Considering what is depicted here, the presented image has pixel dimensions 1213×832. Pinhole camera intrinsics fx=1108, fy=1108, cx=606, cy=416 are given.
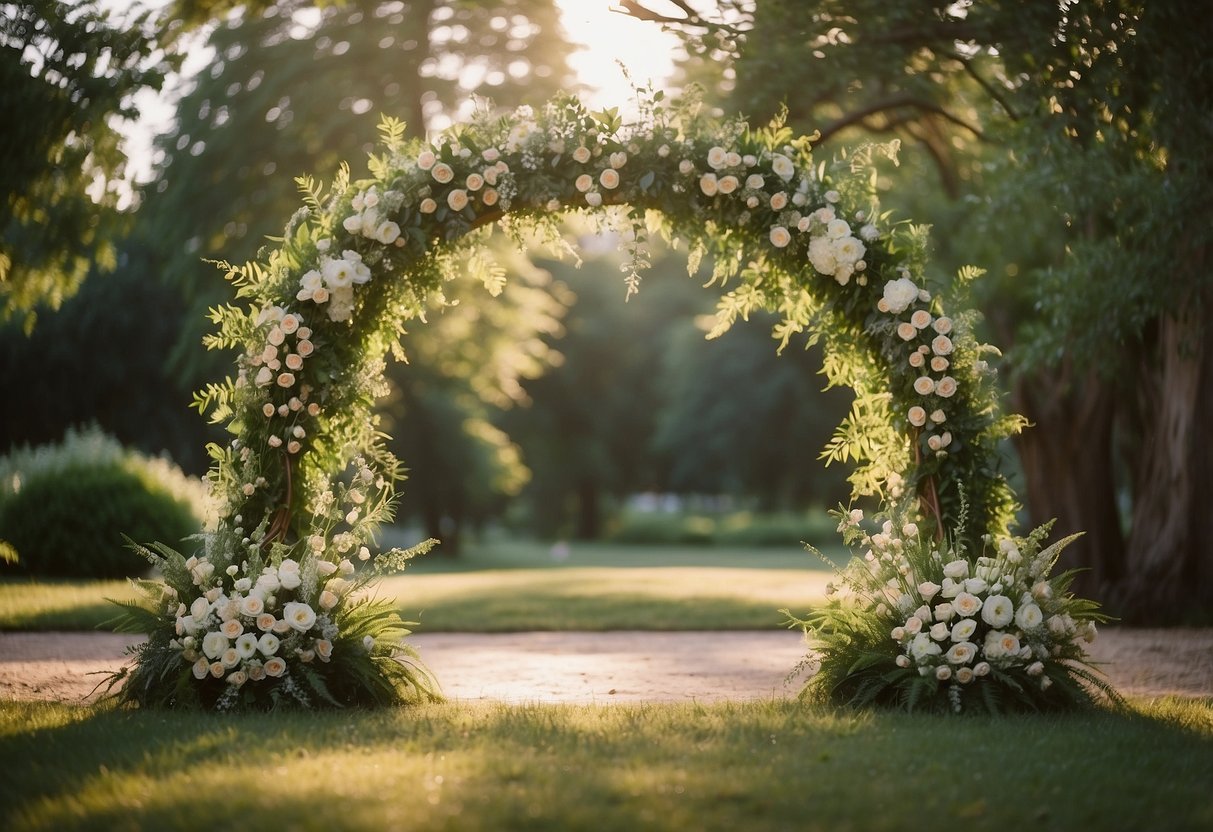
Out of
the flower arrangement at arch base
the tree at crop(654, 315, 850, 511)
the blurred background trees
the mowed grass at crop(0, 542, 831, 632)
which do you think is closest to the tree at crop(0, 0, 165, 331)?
the blurred background trees

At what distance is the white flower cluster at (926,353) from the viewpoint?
6738mm

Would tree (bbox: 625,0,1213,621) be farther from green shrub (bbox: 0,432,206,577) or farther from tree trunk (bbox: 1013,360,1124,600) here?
green shrub (bbox: 0,432,206,577)

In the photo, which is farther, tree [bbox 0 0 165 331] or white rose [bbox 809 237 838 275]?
tree [bbox 0 0 165 331]

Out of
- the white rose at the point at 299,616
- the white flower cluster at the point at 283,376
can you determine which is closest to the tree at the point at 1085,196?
the white flower cluster at the point at 283,376

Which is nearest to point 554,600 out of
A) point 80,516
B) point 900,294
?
point 80,516

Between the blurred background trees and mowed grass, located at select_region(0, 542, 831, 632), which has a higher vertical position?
the blurred background trees

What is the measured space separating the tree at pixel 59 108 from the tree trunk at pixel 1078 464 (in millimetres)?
10276

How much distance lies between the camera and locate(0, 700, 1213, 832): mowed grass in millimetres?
4172

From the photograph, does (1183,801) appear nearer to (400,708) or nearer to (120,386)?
(400,708)

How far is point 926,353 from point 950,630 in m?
1.69

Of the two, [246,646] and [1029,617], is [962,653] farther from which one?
[246,646]

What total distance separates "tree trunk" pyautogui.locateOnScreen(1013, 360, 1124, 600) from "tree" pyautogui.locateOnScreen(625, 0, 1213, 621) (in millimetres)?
23

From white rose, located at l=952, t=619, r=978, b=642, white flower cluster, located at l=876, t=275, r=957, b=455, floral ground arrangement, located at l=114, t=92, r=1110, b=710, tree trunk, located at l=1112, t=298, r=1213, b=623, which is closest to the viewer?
white rose, located at l=952, t=619, r=978, b=642

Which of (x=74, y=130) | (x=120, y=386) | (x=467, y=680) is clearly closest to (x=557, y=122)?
(x=467, y=680)
